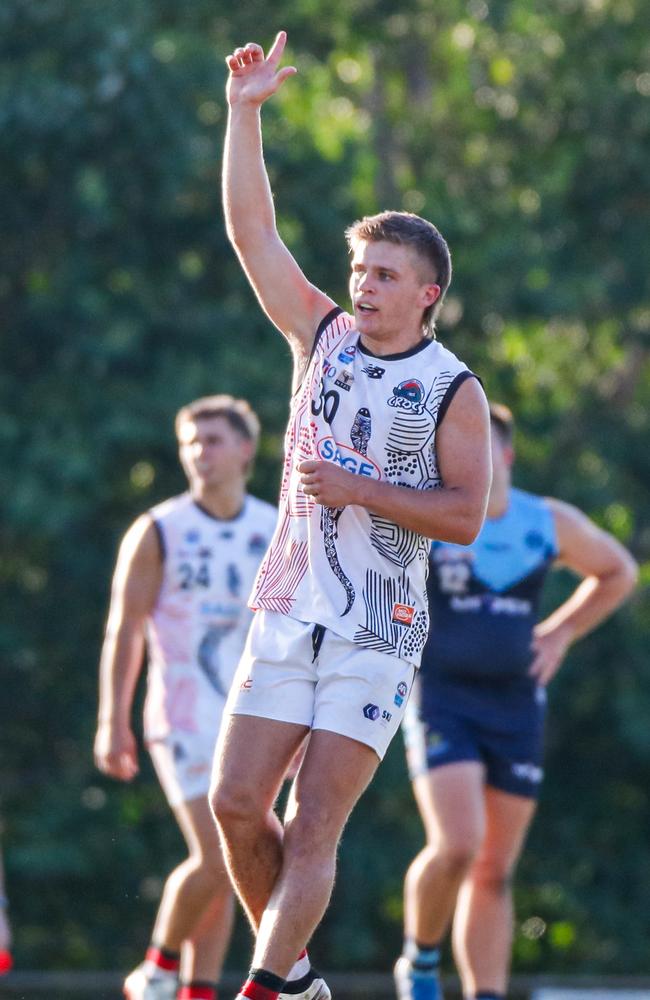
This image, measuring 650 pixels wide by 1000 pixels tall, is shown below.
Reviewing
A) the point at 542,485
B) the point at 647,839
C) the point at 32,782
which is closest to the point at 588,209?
the point at 542,485

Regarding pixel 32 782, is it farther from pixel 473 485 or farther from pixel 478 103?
pixel 473 485

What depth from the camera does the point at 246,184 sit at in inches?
195

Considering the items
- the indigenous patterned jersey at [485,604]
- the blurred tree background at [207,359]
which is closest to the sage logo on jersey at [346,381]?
the indigenous patterned jersey at [485,604]

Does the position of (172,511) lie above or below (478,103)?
below

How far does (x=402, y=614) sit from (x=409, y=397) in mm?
563

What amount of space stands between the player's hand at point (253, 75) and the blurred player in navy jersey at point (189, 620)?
241cm

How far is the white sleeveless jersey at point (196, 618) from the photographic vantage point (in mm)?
7203

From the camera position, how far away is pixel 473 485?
472 cm

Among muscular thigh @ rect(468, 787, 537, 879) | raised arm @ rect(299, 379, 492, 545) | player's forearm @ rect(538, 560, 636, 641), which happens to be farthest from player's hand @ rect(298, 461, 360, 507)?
player's forearm @ rect(538, 560, 636, 641)

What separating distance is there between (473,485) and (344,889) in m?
10.8

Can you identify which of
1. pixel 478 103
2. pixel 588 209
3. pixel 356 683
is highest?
pixel 478 103

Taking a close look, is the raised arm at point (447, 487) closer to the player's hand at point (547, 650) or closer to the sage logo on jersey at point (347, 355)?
the sage logo on jersey at point (347, 355)

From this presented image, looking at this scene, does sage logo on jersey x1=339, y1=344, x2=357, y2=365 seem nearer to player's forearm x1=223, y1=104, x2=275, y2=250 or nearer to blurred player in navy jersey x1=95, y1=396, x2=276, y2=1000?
player's forearm x1=223, y1=104, x2=275, y2=250

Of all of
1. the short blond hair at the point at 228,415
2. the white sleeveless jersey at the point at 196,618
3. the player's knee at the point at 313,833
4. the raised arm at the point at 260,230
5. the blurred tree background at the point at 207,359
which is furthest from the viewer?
the blurred tree background at the point at 207,359
